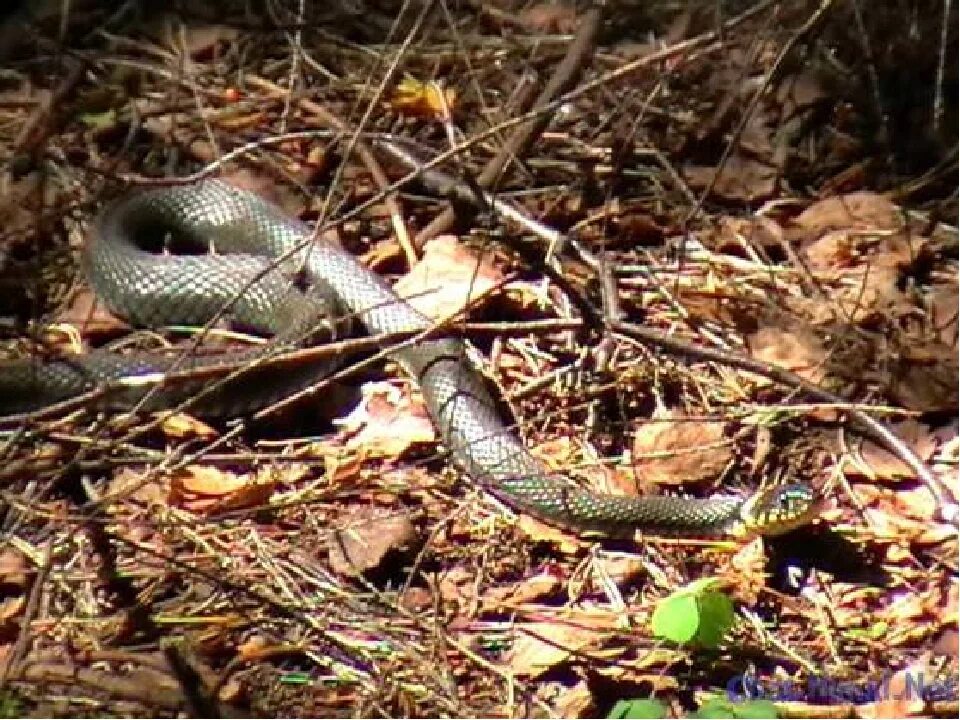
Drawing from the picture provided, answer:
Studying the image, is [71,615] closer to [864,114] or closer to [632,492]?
[632,492]

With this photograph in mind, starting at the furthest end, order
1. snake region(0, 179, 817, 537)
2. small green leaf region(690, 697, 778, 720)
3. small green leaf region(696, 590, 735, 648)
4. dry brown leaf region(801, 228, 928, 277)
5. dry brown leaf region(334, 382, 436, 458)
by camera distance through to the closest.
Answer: dry brown leaf region(801, 228, 928, 277) < dry brown leaf region(334, 382, 436, 458) < snake region(0, 179, 817, 537) < small green leaf region(696, 590, 735, 648) < small green leaf region(690, 697, 778, 720)

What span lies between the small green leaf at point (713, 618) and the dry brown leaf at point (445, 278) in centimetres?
148

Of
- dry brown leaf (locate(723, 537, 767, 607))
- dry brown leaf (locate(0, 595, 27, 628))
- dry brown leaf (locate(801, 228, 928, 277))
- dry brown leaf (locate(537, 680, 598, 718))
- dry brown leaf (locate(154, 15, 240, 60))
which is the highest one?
dry brown leaf (locate(154, 15, 240, 60))

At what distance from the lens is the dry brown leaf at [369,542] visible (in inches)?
162

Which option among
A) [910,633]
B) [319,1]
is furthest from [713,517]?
[319,1]

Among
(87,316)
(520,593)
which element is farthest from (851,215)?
(87,316)

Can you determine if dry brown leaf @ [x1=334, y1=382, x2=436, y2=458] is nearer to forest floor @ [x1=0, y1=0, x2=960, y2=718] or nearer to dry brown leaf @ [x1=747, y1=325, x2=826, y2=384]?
forest floor @ [x1=0, y1=0, x2=960, y2=718]

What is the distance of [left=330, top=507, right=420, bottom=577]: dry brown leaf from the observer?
4125 mm

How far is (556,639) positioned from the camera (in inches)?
154

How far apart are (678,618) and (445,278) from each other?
164 cm

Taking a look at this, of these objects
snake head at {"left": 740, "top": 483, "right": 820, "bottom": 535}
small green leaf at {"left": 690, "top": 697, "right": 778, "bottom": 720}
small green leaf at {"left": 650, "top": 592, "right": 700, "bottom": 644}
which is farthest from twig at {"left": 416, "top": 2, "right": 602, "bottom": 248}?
Result: small green leaf at {"left": 690, "top": 697, "right": 778, "bottom": 720}

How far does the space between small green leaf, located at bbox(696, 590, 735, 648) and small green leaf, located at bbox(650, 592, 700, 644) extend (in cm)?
1

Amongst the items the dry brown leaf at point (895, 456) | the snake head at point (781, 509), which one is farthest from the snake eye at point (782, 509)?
the dry brown leaf at point (895, 456)

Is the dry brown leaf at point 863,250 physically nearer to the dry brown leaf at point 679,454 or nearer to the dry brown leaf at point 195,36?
the dry brown leaf at point 679,454
